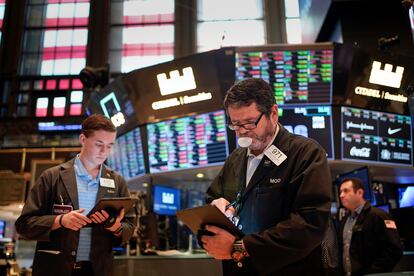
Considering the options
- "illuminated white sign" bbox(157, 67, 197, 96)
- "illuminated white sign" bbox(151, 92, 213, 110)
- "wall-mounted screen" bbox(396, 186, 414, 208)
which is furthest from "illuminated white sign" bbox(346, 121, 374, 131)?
"illuminated white sign" bbox(157, 67, 197, 96)

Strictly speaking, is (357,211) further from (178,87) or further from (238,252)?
(238,252)

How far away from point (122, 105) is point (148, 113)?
1.69 ft

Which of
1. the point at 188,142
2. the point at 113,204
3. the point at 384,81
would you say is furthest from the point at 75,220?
the point at 384,81

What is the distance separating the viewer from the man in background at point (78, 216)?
2.01m

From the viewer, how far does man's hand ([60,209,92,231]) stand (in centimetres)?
197

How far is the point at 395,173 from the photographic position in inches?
202

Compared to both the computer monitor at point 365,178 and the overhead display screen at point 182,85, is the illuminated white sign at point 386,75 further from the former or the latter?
the overhead display screen at point 182,85

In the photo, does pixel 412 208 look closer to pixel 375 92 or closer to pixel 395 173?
pixel 395 173

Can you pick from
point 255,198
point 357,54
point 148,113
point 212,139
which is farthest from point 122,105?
point 255,198

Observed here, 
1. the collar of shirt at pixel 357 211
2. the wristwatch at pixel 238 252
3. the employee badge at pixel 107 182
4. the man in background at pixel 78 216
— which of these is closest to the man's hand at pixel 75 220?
the man in background at pixel 78 216

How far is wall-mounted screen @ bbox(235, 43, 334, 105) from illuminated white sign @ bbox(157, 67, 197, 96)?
558 mm

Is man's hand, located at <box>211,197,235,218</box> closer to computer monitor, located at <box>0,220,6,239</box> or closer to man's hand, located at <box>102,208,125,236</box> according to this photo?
man's hand, located at <box>102,208,125,236</box>

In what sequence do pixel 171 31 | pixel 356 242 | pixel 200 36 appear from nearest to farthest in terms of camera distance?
pixel 356 242
pixel 200 36
pixel 171 31

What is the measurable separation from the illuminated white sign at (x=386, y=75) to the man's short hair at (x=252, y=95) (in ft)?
11.1
